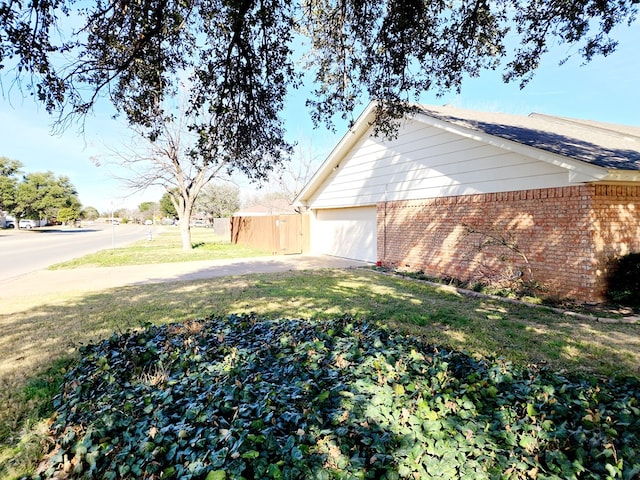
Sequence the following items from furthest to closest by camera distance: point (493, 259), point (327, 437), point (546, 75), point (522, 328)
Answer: point (493, 259) < point (546, 75) < point (522, 328) < point (327, 437)

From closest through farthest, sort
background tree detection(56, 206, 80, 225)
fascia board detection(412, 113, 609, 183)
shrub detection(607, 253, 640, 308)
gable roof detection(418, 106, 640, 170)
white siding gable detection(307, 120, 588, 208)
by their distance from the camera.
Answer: fascia board detection(412, 113, 609, 183), shrub detection(607, 253, 640, 308), gable roof detection(418, 106, 640, 170), white siding gable detection(307, 120, 588, 208), background tree detection(56, 206, 80, 225)

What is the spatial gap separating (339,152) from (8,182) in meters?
51.8

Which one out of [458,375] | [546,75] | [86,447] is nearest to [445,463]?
[458,375]

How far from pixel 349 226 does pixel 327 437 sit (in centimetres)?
1245

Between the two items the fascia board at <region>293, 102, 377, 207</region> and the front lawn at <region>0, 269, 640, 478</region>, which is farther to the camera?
the fascia board at <region>293, 102, 377, 207</region>

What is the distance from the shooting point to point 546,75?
6.71m

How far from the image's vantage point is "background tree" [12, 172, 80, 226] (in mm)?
46344

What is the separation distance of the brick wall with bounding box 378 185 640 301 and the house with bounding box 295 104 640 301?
0.06ft

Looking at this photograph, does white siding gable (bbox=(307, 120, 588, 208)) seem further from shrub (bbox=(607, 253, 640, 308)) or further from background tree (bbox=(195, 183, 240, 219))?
background tree (bbox=(195, 183, 240, 219))

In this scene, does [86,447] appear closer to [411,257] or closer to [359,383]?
[359,383]

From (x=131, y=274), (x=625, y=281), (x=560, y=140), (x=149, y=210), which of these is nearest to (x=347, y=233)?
(x=131, y=274)

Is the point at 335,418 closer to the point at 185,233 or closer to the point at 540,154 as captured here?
the point at 540,154

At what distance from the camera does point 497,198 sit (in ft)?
26.1

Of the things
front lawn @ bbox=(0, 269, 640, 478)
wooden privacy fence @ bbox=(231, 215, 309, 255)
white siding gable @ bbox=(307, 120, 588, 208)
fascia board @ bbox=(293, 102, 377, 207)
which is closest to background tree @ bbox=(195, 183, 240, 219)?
wooden privacy fence @ bbox=(231, 215, 309, 255)
